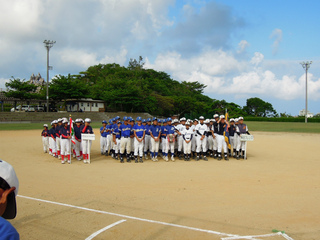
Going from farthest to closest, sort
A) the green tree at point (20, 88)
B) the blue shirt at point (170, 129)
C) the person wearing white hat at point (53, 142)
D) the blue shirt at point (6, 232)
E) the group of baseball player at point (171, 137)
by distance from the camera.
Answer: the green tree at point (20, 88) → the person wearing white hat at point (53, 142) → the blue shirt at point (170, 129) → the group of baseball player at point (171, 137) → the blue shirt at point (6, 232)

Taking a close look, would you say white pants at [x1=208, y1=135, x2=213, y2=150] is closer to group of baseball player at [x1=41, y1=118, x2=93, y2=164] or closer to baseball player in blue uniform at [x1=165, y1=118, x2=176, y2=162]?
baseball player in blue uniform at [x1=165, y1=118, x2=176, y2=162]

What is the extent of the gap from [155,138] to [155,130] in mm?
462

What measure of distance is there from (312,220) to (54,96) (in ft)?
181

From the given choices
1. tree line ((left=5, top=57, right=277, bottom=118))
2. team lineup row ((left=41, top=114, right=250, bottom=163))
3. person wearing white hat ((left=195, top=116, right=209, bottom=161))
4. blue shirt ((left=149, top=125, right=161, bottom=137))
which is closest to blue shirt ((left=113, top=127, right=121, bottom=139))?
team lineup row ((left=41, top=114, right=250, bottom=163))

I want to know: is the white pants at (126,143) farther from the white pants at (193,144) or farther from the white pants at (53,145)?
the white pants at (53,145)

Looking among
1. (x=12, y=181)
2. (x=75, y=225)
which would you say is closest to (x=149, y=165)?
(x=75, y=225)

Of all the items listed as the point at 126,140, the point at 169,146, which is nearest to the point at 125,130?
the point at 126,140

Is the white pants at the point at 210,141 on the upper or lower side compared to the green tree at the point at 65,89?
lower

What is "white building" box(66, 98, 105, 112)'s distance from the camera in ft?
194

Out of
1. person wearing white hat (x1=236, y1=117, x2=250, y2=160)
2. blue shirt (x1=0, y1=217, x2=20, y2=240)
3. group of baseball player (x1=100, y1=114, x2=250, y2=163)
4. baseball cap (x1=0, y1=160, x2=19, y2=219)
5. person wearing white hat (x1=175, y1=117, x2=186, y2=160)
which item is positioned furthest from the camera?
person wearing white hat (x1=236, y1=117, x2=250, y2=160)

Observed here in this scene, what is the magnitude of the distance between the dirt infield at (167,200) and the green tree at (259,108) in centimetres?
7703

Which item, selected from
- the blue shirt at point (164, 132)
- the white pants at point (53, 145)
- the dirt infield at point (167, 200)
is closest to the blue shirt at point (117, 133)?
the dirt infield at point (167, 200)

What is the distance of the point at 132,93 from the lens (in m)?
60.0

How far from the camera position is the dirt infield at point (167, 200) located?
5.20m
